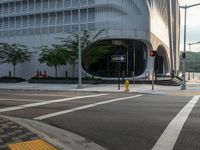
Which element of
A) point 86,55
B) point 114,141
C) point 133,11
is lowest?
point 114,141

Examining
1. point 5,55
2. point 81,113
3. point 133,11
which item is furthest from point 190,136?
point 5,55

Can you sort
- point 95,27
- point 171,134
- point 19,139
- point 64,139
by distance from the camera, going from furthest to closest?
1. point 95,27
2. point 171,134
3. point 64,139
4. point 19,139

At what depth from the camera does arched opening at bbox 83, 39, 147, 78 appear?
146 ft

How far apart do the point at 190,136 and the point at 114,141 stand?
195 centimetres

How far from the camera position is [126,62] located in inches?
1773

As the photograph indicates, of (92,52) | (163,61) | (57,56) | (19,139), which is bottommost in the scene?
(19,139)

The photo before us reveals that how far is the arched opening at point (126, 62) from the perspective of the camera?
44.5 metres

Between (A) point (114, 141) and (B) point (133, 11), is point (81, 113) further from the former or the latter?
(B) point (133, 11)

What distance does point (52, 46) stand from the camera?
45.4m

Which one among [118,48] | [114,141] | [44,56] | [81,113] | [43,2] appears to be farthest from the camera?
[43,2]

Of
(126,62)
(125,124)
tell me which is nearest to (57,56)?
(126,62)

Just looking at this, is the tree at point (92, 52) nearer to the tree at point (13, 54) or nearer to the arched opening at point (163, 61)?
the tree at point (13, 54)

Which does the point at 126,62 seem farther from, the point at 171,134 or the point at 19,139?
the point at 19,139

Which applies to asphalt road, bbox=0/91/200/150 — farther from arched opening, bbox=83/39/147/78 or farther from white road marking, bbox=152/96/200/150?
arched opening, bbox=83/39/147/78
